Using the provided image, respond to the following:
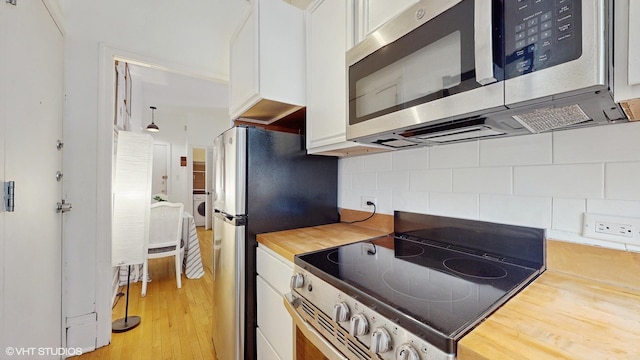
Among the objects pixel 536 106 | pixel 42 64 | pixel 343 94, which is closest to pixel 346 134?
pixel 343 94

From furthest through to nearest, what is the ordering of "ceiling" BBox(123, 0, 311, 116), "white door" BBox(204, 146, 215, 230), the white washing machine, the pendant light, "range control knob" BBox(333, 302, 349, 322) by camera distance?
the white washing machine < "white door" BBox(204, 146, 215, 230) < the pendant light < "ceiling" BBox(123, 0, 311, 116) < "range control knob" BBox(333, 302, 349, 322)

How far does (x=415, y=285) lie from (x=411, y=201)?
63cm

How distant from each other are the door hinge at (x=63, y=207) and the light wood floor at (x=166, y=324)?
0.99 metres

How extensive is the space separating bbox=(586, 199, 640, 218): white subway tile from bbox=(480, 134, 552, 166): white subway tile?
0.17m

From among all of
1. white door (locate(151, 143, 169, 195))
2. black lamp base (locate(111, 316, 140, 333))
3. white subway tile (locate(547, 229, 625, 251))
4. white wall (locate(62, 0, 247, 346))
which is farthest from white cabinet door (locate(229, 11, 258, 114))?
white door (locate(151, 143, 169, 195))

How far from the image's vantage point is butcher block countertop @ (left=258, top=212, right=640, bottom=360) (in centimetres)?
46

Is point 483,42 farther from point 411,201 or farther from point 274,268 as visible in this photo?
point 274,268

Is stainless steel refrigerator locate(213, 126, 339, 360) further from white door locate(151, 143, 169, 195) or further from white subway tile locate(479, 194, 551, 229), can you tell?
white door locate(151, 143, 169, 195)

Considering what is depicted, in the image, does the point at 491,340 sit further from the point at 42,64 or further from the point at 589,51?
the point at 42,64

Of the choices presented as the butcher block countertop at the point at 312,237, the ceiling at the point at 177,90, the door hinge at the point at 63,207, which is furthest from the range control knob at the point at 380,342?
the ceiling at the point at 177,90

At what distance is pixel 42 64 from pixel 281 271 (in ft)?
5.41

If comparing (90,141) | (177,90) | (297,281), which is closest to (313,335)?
(297,281)

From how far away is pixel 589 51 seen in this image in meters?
0.50

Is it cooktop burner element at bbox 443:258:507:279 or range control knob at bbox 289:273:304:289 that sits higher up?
cooktop burner element at bbox 443:258:507:279
